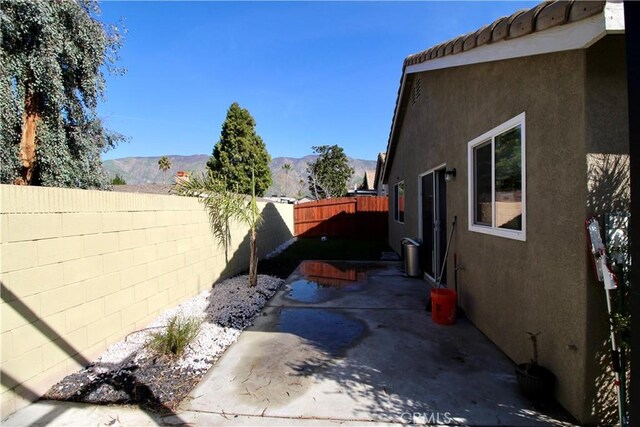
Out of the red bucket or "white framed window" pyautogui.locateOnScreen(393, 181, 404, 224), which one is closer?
the red bucket

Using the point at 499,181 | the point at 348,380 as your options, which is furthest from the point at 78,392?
the point at 499,181

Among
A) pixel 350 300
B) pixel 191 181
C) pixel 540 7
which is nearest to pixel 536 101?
pixel 540 7

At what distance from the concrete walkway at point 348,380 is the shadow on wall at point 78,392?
83 mm

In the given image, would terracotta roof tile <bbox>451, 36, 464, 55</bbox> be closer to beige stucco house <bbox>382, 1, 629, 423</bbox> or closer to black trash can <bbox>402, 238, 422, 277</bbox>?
beige stucco house <bbox>382, 1, 629, 423</bbox>

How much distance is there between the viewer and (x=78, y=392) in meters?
3.14

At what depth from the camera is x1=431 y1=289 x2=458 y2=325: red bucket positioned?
4.94 m

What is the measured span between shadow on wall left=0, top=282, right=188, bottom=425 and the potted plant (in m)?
3.01

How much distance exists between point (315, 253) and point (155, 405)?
31.0ft

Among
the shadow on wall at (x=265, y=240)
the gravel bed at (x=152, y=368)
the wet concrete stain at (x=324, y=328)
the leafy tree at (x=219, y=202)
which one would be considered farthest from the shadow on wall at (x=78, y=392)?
the shadow on wall at (x=265, y=240)

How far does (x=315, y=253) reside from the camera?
40.5ft

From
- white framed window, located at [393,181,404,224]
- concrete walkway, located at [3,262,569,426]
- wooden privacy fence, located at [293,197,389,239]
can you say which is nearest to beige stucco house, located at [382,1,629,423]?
concrete walkway, located at [3,262,569,426]

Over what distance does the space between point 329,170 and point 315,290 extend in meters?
37.3

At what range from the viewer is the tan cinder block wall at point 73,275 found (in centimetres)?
287

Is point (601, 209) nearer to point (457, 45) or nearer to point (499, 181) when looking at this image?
point (499, 181)
